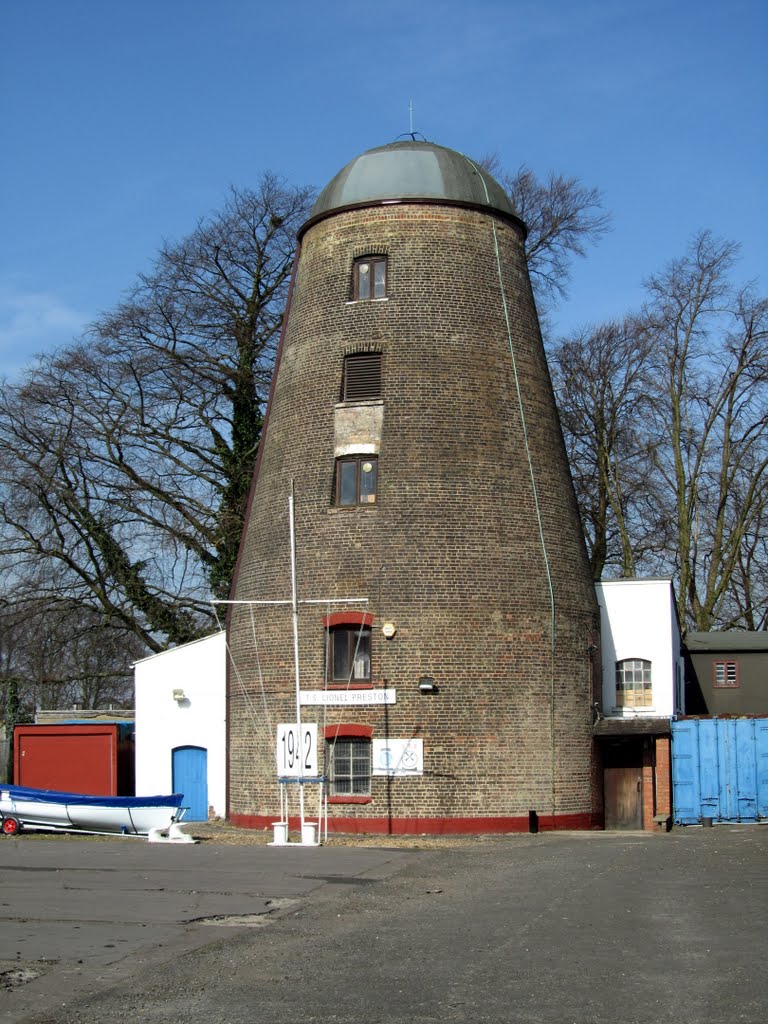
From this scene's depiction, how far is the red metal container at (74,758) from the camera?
32.6 m

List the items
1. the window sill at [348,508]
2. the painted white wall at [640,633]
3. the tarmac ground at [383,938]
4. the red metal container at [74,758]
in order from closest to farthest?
the tarmac ground at [383,938]
the window sill at [348,508]
the painted white wall at [640,633]
the red metal container at [74,758]

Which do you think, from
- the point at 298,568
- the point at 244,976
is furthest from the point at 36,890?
the point at 298,568

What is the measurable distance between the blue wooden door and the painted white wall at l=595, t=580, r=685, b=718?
9.68 meters

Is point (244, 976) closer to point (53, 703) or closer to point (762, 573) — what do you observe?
point (762, 573)

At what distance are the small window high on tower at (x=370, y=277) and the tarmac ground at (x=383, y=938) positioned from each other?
41.3 ft

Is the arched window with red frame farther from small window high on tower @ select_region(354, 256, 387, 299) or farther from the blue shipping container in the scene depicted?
the blue shipping container

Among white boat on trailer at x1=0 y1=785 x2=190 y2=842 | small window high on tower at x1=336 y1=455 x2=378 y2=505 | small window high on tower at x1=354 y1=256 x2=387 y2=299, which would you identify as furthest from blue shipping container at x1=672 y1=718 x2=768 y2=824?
small window high on tower at x1=354 y1=256 x2=387 y2=299

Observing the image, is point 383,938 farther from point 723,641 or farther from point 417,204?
point 723,641

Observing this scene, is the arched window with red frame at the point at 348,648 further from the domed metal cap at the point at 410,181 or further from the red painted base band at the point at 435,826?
the domed metal cap at the point at 410,181

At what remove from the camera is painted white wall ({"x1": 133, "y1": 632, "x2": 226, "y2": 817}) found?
3109 cm

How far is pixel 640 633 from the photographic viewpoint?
32.0 metres

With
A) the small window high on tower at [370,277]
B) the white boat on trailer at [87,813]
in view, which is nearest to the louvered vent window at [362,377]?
the small window high on tower at [370,277]

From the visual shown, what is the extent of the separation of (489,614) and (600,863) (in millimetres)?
7291

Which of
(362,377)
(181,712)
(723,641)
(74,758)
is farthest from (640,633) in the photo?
(74,758)
